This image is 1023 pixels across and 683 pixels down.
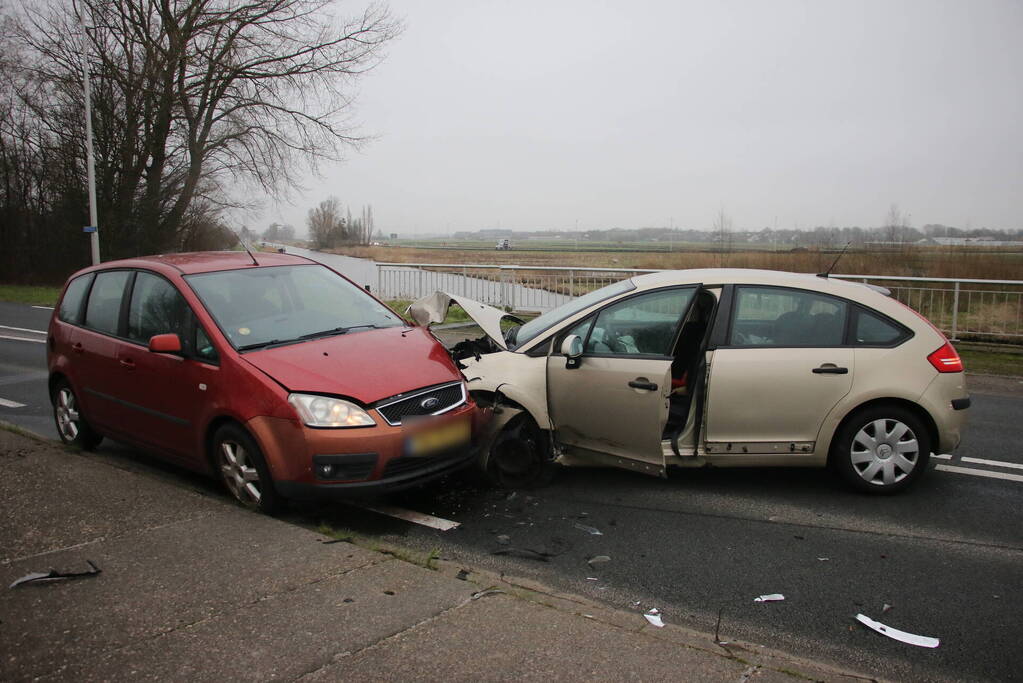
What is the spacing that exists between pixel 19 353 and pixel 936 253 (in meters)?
22.0

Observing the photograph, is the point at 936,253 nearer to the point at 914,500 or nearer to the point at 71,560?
the point at 914,500

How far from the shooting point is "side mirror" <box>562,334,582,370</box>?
5.50 metres

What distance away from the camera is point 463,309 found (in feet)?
20.8

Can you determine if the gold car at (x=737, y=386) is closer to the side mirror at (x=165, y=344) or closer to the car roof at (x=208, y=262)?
the car roof at (x=208, y=262)

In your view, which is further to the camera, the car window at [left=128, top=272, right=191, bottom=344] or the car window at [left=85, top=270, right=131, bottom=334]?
the car window at [left=85, top=270, right=131, bottom=334]

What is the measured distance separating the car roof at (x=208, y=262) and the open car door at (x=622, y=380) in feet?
8.02

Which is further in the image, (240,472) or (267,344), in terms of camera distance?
(267,344)

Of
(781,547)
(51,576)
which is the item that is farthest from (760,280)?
(51,576)

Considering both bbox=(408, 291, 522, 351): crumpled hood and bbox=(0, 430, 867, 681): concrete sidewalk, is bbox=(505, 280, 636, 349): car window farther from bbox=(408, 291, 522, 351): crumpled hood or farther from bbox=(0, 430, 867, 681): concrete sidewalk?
bbox=(0, 430, 867, 681): concrete sidewalk

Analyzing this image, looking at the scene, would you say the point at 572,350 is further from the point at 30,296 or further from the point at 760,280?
the point at 30,296

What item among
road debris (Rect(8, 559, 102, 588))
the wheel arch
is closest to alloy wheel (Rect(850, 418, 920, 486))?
the wheel arch

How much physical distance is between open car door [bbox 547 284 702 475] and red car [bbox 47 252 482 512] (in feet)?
2.39

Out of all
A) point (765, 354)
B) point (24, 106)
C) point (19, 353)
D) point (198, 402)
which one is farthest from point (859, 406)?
point (24, 106)

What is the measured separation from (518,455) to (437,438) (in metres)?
0.87
